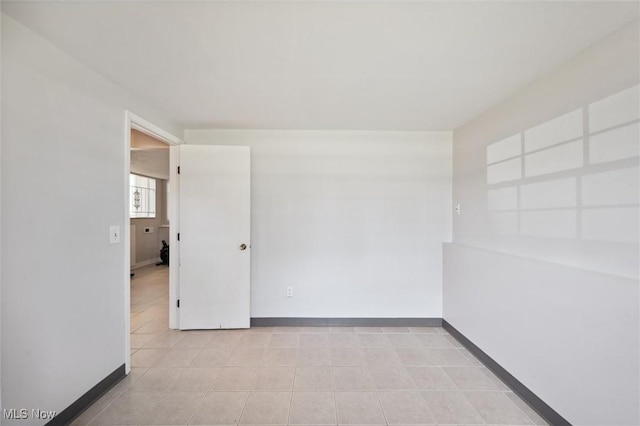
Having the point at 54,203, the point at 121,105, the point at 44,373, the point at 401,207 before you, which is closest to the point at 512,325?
the point at 401,207

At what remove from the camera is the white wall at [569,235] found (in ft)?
3.99

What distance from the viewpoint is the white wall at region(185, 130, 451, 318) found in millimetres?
2762

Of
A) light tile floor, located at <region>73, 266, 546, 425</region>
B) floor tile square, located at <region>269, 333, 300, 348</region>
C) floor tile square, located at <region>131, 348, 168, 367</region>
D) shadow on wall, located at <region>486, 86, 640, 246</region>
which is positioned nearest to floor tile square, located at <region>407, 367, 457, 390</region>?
light tile floor, located at <region>73, 266, 546, 425</region>

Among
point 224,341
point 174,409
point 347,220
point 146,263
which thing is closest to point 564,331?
point 347,220

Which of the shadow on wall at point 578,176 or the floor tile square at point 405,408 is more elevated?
the shadow on wall at point 578,176

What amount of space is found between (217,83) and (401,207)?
83.7 inches

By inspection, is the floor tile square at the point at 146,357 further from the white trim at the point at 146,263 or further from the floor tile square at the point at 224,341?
the white trim at the point at 146,263

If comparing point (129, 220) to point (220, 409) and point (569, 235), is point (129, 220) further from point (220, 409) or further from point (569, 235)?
point (569, 235)

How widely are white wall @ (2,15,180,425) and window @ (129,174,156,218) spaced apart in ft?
14.9

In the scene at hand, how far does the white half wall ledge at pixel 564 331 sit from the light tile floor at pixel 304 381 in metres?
0.25

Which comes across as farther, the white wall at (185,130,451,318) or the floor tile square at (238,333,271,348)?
the white wall at (185,130,451,318)

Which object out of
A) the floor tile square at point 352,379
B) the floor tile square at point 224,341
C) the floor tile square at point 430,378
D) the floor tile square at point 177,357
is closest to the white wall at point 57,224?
the floor tile square at point 177,357

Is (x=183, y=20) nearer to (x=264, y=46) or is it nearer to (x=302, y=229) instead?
(x=264, y=46)

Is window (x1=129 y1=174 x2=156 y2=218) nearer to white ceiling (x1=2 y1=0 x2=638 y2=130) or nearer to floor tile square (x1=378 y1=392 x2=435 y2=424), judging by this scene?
white ceiling (x1=2 y1=0 x2=638 y2=130)
